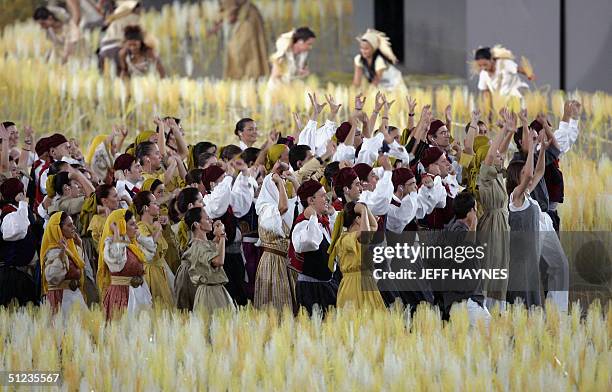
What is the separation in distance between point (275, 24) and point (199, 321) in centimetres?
708

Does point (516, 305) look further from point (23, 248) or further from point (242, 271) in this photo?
point (23, 248)

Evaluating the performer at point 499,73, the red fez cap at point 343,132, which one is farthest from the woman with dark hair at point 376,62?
the red fez cap at point 343,132

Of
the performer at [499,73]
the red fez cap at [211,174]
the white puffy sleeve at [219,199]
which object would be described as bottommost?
the white puffy sleeve at [219,199]

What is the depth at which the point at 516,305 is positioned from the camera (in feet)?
28.4

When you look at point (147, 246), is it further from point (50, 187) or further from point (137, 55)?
point (137, 55)

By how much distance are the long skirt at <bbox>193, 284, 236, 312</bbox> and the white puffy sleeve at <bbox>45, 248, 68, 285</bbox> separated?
91 cm

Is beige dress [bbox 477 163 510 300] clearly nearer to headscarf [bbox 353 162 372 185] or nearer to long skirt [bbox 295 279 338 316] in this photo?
headscarf [bbox 353 162 372 185]

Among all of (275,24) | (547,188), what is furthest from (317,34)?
(547,188)

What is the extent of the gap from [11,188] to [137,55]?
5.91 m

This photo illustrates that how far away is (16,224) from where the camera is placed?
9000 mm

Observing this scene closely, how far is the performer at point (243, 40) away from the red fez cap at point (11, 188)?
6.00 meters

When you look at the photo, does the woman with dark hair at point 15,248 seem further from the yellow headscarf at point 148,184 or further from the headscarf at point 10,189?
the yellow headscarf at point 148,184

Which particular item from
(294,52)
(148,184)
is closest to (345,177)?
(148,184)

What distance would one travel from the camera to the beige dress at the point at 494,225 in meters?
9.02
